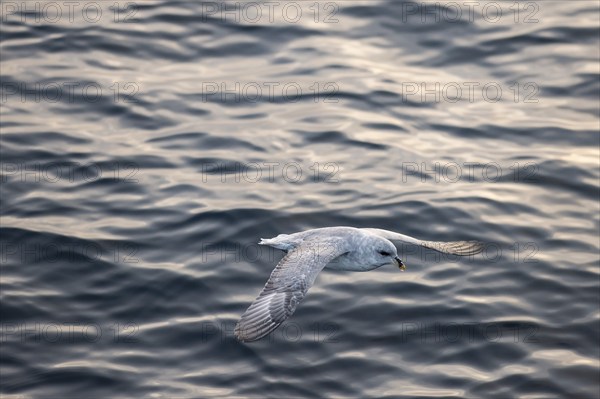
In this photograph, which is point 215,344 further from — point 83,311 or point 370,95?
point 370,95

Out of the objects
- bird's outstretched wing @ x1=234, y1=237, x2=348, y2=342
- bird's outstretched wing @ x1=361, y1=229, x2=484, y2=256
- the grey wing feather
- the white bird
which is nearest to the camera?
bird's outstretched wing @ x1=234, y1=237, x2=348, y2=342

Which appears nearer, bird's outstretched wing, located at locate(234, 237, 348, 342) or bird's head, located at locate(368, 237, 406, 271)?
bird's outstretched wing, located at locate(234, 237, 348, 342)

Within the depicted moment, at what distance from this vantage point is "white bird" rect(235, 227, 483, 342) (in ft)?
34.1

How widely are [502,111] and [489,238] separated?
404 centimetres

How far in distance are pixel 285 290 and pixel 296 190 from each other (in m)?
5.32

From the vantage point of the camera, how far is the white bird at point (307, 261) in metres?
10.4

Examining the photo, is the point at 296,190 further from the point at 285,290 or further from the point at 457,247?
the point at 285,290

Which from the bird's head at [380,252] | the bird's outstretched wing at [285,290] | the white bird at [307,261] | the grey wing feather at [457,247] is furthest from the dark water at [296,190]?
the bird's outstretched wing at [285,290]

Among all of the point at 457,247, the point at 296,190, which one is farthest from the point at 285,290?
the point at 296,190

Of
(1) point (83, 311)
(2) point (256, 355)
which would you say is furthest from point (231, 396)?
(1) point (83, 311)

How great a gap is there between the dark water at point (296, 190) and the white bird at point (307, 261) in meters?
1.76

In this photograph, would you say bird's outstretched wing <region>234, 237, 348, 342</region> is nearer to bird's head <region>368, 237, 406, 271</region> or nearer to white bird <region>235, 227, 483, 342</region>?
white bird <region>235, 227, 483, 342</region>

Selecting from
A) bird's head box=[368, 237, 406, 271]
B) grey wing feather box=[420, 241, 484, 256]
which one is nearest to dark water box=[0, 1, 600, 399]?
grey wing feather box=[420, 241, 484, 256]

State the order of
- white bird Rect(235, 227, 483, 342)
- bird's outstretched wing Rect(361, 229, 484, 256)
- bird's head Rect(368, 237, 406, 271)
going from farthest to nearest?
bird's outstretched wing Rect(361, 229, 484, 256), bird's head Rect(368, 237, 406, 271), white bird Rect(235, 227, 483, 342)
